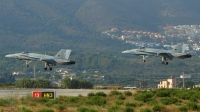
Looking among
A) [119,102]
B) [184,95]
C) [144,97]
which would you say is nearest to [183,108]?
[119,102]

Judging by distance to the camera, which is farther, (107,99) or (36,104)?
(107,99)

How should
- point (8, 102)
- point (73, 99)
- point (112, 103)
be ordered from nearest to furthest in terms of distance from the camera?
point (8, 102)
point (112, 103)
point (73, 99)

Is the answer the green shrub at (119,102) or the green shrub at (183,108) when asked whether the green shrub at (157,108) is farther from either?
the green shrub at (119,102)

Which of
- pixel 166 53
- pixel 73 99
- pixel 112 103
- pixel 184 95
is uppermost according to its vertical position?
pixel 166 53

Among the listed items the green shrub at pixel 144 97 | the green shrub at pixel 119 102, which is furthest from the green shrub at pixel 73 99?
the green shrub at pixel 144 97

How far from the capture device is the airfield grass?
51781 mm

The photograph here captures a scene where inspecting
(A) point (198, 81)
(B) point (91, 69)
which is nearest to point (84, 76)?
(B) point (91, 69)

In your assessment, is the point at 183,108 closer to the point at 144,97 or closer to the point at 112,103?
the point at 112,103

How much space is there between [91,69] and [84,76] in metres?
3.67

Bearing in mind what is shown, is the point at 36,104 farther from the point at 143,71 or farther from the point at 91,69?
the point at 143,71

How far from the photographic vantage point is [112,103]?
59.8 meters

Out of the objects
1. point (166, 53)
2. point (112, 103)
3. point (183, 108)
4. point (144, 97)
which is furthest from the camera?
point (166, 53)

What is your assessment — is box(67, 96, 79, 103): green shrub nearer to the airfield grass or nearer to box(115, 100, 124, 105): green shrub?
the airfield grass

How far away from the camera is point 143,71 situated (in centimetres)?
19238
